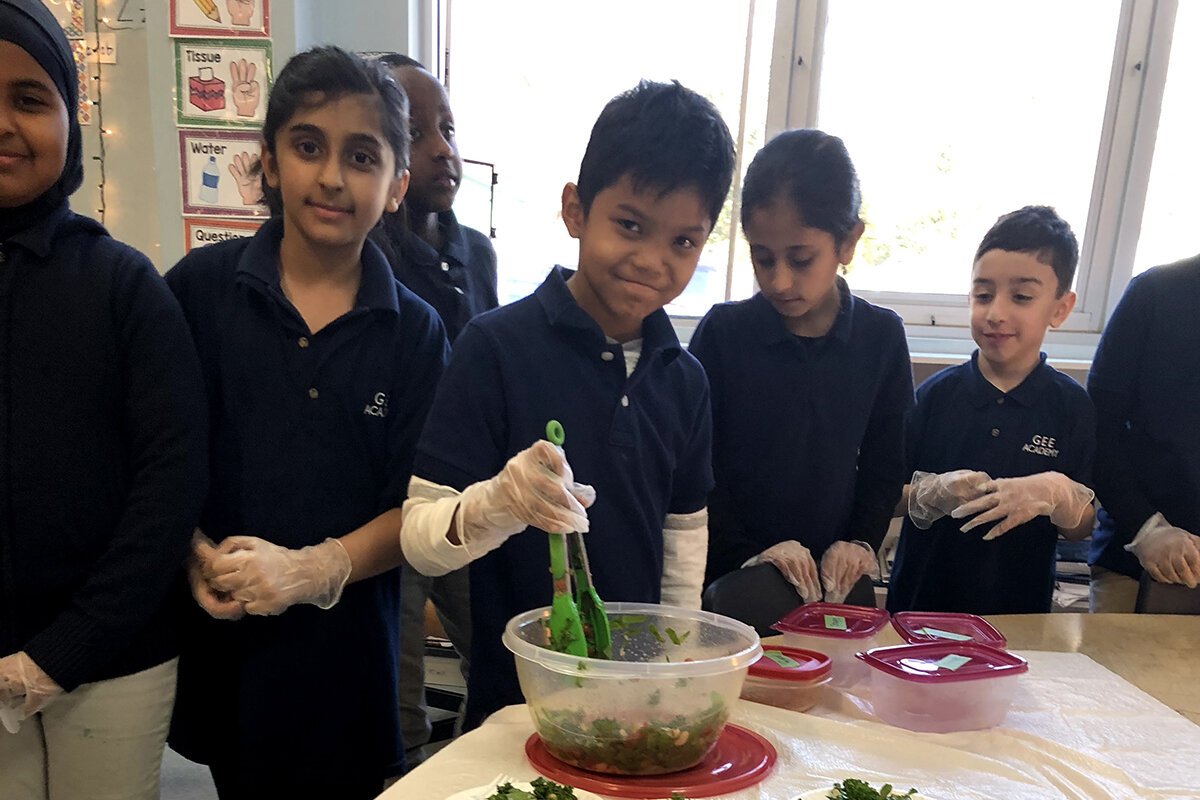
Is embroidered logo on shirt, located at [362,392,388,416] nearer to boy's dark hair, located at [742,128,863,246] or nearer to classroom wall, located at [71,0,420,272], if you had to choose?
boy's dark hair, located at [742,128,863,246]

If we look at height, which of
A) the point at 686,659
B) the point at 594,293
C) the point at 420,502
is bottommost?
the point at 686,659

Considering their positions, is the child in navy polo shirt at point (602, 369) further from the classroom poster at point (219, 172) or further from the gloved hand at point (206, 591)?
the classroom poster at point (219, 172)

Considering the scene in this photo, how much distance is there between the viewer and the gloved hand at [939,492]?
1.49 metres

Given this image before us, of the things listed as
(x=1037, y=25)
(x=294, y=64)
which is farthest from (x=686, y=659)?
(x=1037, y=25)

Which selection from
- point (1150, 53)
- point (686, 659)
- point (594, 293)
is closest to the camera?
point (686, 659)

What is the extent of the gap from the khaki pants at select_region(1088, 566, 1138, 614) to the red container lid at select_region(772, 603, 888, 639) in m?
0.87

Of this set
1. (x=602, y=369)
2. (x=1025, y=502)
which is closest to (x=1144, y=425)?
(x=1025, y=502)

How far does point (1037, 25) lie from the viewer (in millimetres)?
2684

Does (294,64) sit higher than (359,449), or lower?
higher

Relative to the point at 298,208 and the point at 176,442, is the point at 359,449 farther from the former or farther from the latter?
the point at 298,208

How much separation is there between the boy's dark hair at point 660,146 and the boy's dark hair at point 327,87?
1.02 feet

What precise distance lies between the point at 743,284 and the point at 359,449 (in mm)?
1930

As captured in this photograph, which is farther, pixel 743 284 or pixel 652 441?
pixel 743 284

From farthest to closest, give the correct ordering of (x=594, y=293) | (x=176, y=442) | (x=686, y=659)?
1. (x=594, y=293)
2. (x=176, y=442)
3. (x=686, y=659)
